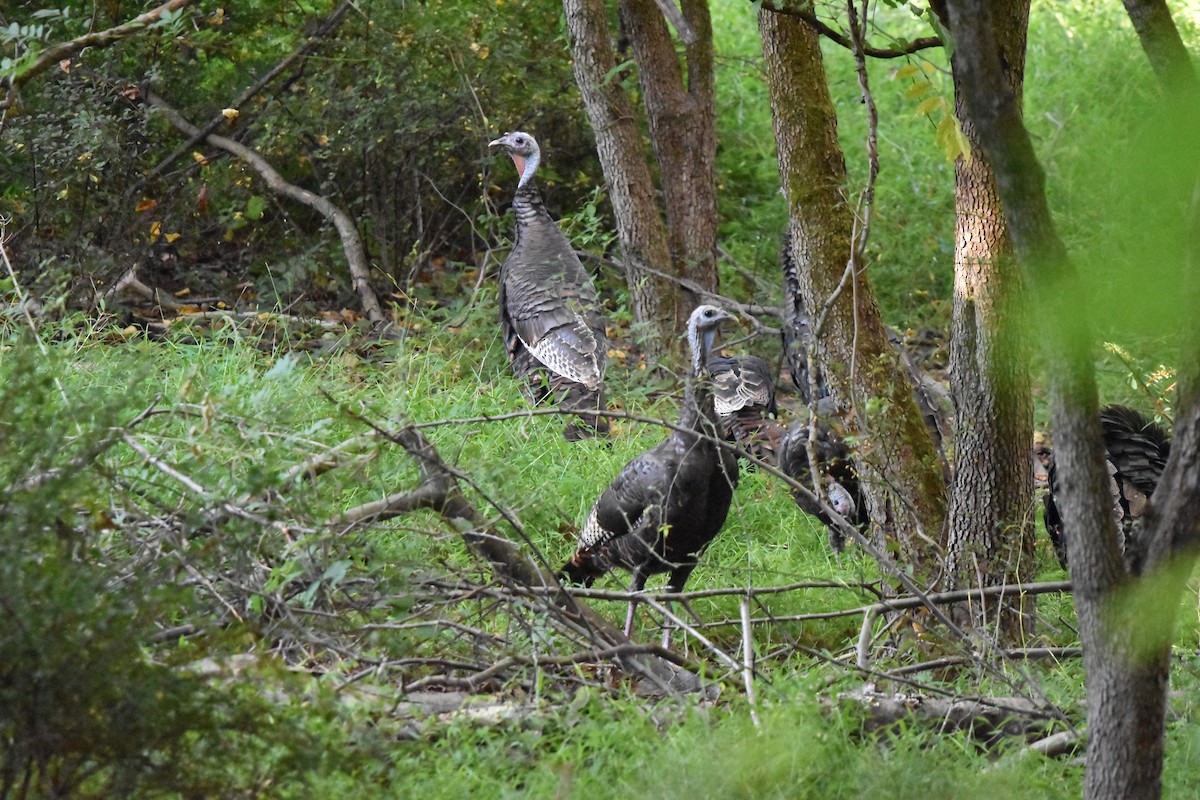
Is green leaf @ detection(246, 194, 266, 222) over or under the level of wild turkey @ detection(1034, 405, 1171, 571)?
over

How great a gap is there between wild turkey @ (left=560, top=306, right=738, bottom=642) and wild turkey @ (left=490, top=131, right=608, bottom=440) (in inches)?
60.3

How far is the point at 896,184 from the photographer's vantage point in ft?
33.4

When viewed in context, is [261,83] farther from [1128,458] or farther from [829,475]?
[1128,458]

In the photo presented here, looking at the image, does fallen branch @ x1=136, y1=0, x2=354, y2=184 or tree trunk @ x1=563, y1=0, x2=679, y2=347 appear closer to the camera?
tree trunk @ x1=563, y1=0, x2=679, y2=347

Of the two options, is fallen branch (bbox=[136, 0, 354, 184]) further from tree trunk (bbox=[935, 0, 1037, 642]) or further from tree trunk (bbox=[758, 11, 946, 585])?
tree trunk (bbox=[935, 0, 1037, 642])

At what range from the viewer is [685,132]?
27.2 ft

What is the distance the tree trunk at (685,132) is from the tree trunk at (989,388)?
161 inches

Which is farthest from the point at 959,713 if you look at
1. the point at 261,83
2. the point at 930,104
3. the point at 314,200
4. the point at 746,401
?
the point at 261,83

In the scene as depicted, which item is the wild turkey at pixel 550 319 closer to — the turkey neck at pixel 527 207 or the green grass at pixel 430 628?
the turkey neck at pixel 527 207

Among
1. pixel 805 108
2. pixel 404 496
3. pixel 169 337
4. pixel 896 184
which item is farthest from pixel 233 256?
pixel 404 496

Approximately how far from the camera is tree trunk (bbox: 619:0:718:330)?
8.12 metres

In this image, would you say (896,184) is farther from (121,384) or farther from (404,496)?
(404,496)

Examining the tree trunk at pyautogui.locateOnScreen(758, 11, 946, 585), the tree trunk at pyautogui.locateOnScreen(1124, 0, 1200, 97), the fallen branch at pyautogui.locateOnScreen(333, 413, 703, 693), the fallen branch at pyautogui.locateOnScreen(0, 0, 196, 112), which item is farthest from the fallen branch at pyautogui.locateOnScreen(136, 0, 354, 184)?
the tree trunk at pyautogui.locateOnScreen(1124, 0, 1200, 97)

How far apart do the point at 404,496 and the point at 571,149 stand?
660 cm
